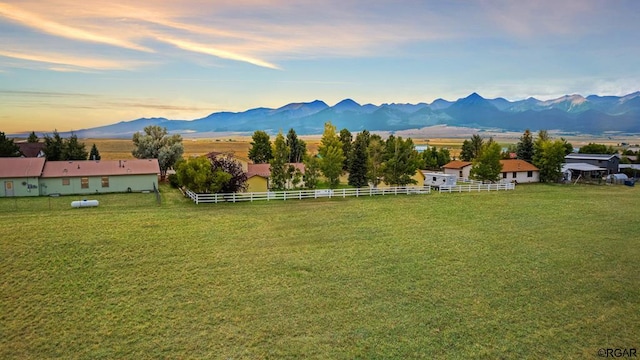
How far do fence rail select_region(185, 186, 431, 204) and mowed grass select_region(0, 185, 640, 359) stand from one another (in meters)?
5.17

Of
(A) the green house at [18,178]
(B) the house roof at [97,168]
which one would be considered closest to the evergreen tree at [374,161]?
(B) the house roof at [97,168]

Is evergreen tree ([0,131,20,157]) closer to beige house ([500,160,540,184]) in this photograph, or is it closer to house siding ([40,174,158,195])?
house siding ([40,174,158,195])

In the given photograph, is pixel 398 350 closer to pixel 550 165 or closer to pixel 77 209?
pixel 77 209

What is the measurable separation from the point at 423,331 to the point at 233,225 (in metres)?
14.1

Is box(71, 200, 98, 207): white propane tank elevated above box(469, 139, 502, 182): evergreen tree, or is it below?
below

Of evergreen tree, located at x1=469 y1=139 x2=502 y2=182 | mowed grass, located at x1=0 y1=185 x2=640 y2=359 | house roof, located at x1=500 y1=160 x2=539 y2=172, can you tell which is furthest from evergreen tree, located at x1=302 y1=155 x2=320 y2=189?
house roof, located at x1=500 y1=160 x2=539 y2=172

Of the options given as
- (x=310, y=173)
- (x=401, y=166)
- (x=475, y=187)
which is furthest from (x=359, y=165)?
(x=475, y=187)

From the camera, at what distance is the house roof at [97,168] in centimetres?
3309

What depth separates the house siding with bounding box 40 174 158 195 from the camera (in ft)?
107

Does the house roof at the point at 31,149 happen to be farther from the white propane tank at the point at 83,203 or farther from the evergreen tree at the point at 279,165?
the evergreen tree at the point at 279,165

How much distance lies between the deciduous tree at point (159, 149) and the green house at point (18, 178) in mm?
12998

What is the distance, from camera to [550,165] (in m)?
47.6

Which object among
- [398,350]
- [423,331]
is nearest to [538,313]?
[423,331]

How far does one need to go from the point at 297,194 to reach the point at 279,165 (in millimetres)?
4963
